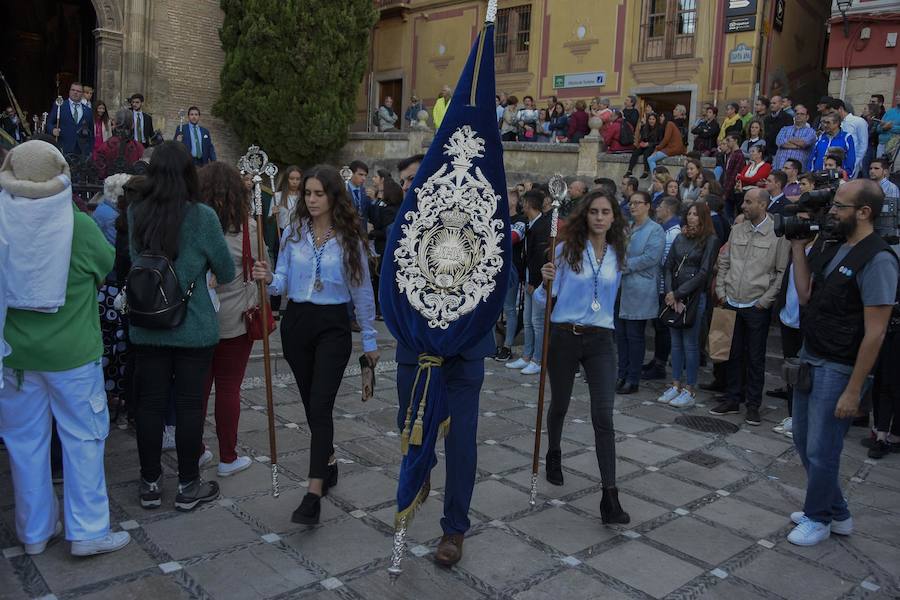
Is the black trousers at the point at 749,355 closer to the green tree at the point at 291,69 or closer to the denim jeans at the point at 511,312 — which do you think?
the denim jeans at the point at 511,312

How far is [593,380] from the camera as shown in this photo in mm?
4496

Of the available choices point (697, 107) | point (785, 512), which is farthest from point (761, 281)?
point (697, 107)

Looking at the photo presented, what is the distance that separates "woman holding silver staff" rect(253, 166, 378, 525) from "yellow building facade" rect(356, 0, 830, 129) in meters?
17.2

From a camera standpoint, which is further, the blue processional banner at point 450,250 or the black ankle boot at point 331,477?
the black ankle boot at point 331,477

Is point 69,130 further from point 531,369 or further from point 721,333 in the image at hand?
point 721,333

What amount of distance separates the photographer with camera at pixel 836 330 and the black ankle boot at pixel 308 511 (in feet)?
8.42

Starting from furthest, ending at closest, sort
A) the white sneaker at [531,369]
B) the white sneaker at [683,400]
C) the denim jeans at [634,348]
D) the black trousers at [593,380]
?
the white sneaker at [531,369] → the denim jeans at [634,348] → the white sneaker at [683,400] → the black trousers at [593,380]

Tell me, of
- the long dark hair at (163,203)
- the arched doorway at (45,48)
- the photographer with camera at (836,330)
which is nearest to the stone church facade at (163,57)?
the arched doorway at (45,48)

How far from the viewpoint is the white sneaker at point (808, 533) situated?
4.13 m

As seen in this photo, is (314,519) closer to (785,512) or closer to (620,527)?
(620,527)

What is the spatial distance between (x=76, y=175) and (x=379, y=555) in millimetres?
5354

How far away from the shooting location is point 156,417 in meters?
4.07

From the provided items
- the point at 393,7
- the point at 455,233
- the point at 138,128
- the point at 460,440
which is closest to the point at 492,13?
the point at 455,233

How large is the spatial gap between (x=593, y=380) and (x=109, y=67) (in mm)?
17353
